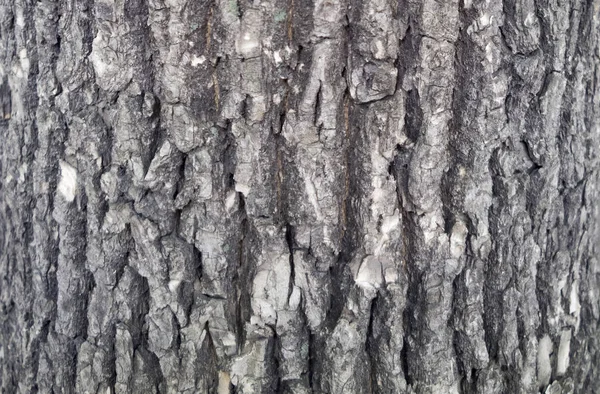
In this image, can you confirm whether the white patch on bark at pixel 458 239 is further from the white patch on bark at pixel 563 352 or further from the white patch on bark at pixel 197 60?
the white patch on bark at pixel 197 60

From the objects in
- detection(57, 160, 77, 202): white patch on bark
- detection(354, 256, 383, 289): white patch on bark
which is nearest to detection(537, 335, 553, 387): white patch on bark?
detection(354, 256, 383, 289): white patch on bark

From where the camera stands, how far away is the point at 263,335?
1.40 m

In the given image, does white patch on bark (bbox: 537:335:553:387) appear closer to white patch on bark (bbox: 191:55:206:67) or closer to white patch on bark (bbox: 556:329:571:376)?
white patch on bark (bbox: 556:329:571:376)

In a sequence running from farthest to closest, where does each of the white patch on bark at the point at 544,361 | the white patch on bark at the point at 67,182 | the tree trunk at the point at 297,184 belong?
the white patch on bark at the point at 544,361 → the white patch on bark at the point at 67,182 → the tree trunk at the point at 297,184

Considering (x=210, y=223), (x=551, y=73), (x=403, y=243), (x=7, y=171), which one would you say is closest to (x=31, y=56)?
(x=7, y=171)

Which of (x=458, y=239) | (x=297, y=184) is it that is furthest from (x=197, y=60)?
(x=458, y=239)

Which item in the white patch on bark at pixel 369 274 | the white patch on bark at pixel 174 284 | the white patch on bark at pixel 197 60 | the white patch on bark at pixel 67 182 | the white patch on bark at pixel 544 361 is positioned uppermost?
the white patch on bark at pixel 197 60

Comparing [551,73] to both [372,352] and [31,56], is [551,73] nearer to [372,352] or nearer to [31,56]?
[372,352]

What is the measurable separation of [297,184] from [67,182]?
1.71ft

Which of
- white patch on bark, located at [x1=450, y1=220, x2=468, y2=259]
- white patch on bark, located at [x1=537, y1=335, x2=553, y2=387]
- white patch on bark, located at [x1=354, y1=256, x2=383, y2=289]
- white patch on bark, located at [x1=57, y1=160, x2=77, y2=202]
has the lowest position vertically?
white patch on bark, located at [x1=537, y1=335, x2=553, y2=387]

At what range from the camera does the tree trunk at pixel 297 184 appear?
1305mm

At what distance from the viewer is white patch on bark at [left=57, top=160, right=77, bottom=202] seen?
4.67 feet

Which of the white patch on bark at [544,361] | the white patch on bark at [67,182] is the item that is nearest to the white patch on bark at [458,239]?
the white patch on bark at [544,361]

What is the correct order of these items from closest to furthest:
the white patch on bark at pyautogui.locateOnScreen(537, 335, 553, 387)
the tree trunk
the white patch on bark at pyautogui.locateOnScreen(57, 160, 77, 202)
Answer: the tree trunk
the white patch on bark at pyautogui.locateOnScreen(57, 160, 77, 202)
the white patch on bark at pyautogui.locateOnScreen(537, 335, 553, 387)
